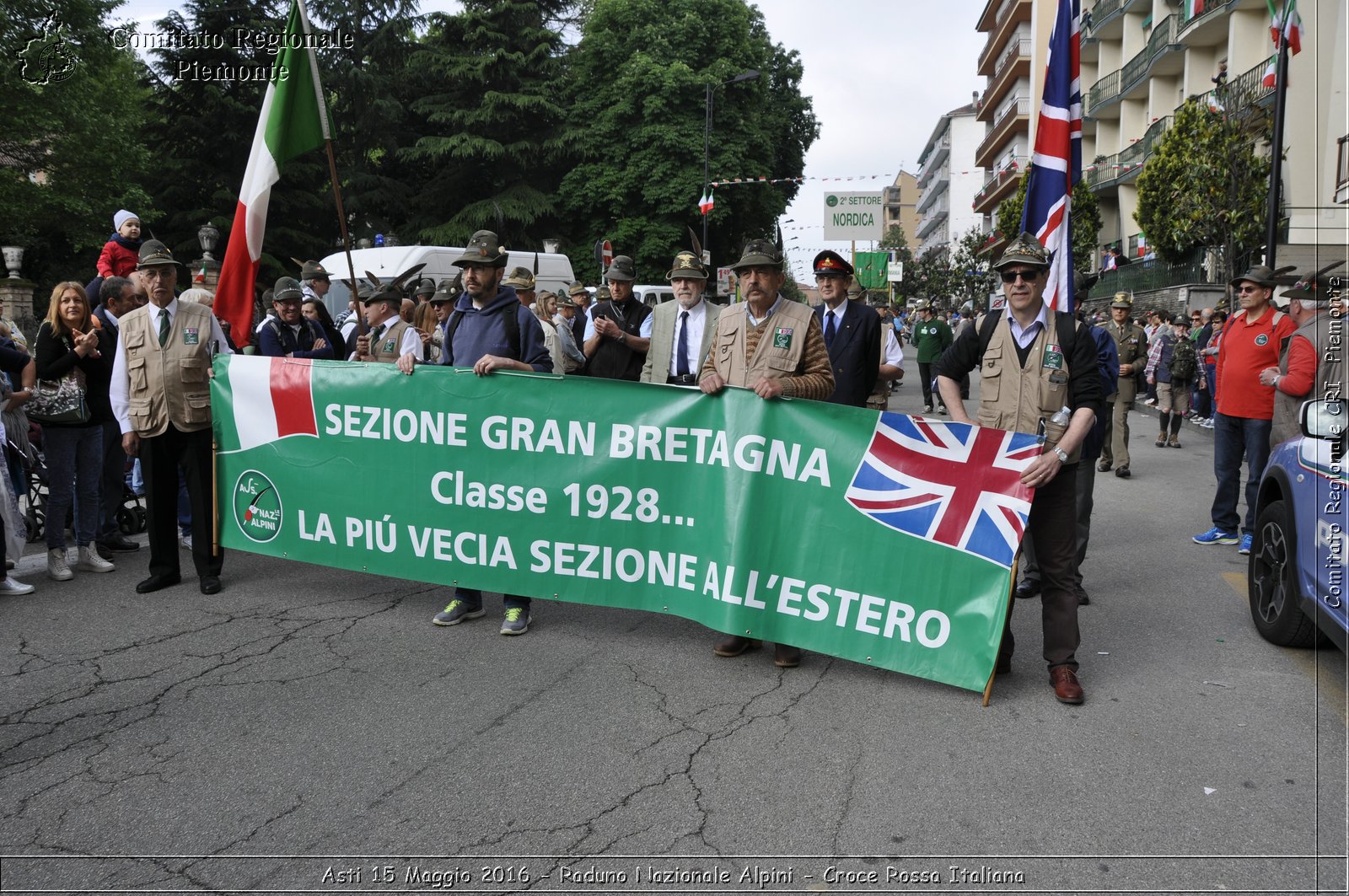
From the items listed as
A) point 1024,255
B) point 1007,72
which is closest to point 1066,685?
point 1024,255

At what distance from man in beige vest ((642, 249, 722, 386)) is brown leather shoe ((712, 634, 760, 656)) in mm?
2108

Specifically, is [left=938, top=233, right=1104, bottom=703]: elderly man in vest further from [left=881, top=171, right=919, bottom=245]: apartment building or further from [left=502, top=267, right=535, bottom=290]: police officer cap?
[left=881, top=171, right=919, bottom=245]: apartment building

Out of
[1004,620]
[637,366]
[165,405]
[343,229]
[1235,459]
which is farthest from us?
[637,366]

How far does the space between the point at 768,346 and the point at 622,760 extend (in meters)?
2.26

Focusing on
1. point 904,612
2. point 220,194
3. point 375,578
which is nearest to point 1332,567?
point 904,612

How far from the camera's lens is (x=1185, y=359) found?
15.4 m

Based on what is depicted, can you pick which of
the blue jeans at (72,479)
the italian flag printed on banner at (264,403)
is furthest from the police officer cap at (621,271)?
the blue jeans at (72,479)

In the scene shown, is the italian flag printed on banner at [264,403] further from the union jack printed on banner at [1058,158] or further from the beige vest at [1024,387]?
the union jack printed on banner at [1058,158]

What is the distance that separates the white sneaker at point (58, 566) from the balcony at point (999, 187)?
57815 mm

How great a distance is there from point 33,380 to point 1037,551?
251 inches

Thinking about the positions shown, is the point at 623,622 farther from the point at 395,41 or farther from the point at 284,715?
the point at 395,41

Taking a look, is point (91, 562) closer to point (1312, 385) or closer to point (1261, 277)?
point (1312, 385)

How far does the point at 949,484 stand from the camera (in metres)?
4.88

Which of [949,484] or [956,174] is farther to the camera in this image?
[956,174]
